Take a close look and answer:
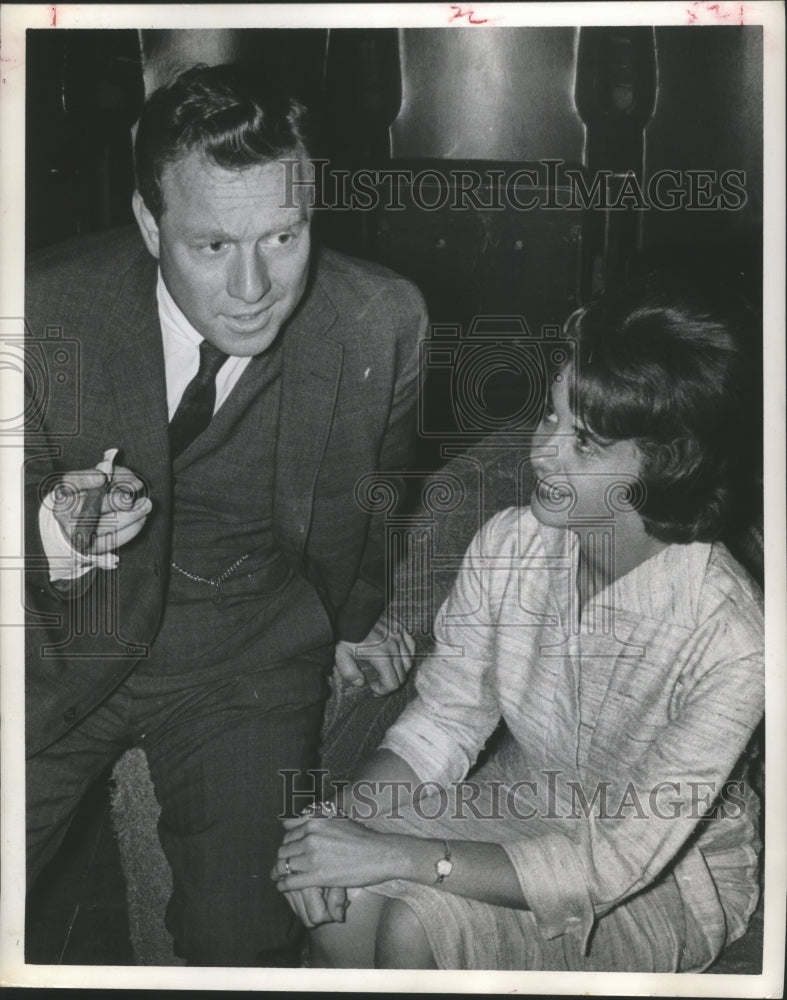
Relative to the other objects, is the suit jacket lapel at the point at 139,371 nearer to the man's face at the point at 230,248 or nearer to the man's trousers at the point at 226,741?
the man's face at the point at 230,248

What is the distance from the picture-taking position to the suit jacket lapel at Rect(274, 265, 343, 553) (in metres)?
1.94

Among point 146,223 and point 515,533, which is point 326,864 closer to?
point 515,533

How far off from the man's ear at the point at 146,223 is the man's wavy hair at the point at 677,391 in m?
0.71

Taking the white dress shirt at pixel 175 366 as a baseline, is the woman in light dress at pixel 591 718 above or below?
below

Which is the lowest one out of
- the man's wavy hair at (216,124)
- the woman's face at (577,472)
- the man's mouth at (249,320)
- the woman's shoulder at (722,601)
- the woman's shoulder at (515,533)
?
the woman's shoulder at (722,601)

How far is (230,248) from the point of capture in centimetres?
190

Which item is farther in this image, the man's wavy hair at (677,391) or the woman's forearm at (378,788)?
the woman's forearm at (378,788)

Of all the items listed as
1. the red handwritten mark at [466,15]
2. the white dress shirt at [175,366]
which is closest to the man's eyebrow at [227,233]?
the white dress shirt at [175,366]

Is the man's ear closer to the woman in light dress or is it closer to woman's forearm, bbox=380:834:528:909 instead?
the woman in light dress

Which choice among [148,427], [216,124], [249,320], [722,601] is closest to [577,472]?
[722,601]

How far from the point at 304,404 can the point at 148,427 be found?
27 cm

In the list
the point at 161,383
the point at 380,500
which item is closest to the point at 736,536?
the point at 380,500

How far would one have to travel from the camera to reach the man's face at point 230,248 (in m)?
1.88

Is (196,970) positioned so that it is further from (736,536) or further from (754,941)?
(736,536)
